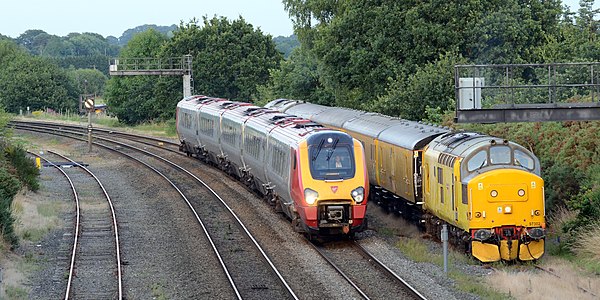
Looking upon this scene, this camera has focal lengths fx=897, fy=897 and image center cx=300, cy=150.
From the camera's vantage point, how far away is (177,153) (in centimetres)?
4647

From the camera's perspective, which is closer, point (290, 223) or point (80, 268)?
point (80, 268)

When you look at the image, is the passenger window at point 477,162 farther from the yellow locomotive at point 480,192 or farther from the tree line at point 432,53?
the tree line at point 432,53

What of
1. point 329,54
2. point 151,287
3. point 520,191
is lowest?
point 151,287

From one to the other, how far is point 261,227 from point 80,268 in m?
5.95

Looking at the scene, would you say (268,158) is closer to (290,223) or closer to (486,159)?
(290,223)

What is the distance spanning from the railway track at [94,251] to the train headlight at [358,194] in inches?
218

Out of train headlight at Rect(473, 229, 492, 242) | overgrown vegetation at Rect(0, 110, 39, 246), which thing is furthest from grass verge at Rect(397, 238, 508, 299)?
overgrown vegetation at Rect(0, 110, 39, 246)

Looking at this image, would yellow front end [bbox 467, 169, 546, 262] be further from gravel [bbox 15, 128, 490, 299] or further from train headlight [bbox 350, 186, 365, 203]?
train headlight [bbox 350, 186, 365, 203]

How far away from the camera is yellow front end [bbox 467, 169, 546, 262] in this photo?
18.7 m

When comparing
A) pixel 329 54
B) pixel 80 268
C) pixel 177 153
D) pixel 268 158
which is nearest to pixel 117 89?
pixel 177 153

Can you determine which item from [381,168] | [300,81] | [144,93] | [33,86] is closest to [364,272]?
[381,168]

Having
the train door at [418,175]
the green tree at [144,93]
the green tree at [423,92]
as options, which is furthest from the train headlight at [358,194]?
the green tree at [144,93]

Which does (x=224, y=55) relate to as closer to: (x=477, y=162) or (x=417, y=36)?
(x=417, y=36)

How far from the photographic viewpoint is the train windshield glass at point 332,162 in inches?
832
